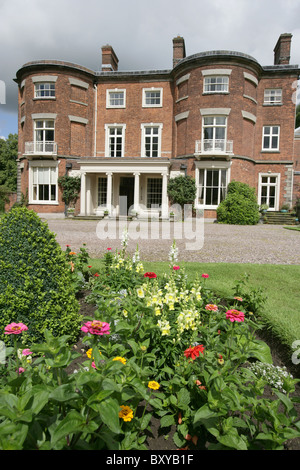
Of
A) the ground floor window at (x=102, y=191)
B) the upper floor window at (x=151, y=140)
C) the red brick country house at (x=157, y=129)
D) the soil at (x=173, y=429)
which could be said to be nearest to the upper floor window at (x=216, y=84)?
the red brick country house at (x=157, y=129)

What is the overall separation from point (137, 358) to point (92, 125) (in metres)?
23.9

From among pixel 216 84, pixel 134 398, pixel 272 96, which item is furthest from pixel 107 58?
pixel 134 398

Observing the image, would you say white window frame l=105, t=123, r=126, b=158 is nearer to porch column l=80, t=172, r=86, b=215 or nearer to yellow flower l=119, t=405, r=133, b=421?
porch column l=80, t=172, r=86, b=215

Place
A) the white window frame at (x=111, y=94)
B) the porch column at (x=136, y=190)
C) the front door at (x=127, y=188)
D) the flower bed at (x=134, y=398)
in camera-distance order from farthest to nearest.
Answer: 1. the front door at (x=127, y=188)
2. the white window frame at (x=111, y=94)
3. the porch column at (x=136, y=190)
4. the flower bed at (x=134, y=398)

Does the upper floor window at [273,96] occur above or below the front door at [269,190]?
above

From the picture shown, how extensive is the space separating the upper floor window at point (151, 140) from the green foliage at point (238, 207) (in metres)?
6.73

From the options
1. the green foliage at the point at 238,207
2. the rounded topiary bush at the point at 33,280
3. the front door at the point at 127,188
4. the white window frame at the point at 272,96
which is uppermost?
the white window frame at the point at 272,96

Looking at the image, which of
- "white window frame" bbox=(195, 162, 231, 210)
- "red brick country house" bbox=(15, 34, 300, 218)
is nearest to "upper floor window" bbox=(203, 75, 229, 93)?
"red brick country house" bbox=(15, 34, 300, 218)

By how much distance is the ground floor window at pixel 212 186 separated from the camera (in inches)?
802

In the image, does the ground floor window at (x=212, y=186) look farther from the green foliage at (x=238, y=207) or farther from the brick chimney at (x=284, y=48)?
the brick chimney at (x=284, y=48)

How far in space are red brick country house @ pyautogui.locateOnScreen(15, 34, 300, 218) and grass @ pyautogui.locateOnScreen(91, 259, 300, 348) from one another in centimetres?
1514

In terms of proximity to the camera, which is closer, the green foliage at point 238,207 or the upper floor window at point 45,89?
the green foliage at point 238,207

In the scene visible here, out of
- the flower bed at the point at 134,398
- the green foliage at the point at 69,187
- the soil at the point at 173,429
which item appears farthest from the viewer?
the green foliage at the point at 69,187
